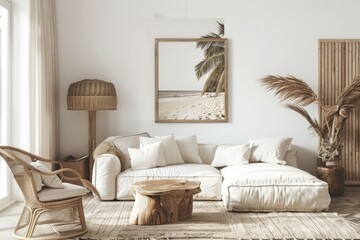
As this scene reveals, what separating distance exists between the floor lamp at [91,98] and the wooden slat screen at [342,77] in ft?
9.16

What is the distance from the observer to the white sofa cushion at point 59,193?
183 inches

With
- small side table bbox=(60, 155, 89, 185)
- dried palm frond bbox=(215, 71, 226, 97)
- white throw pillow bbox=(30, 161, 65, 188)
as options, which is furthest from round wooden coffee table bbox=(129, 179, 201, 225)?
dried palm frond bbox=(215, 71, 226, 97)

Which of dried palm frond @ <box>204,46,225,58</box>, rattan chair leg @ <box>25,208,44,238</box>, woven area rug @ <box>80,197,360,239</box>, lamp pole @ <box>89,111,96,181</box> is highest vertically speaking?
dried palm frond @ <box>204,46,225,58</box>

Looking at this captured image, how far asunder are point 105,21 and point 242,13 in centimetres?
182

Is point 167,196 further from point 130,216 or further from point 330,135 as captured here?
point 330,135

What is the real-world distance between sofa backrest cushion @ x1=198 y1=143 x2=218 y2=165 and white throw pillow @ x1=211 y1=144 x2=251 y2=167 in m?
0.10

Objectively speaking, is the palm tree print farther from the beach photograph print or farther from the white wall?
the white wall

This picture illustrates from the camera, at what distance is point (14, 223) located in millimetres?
5355

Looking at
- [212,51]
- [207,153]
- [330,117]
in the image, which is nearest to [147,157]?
[207,153]

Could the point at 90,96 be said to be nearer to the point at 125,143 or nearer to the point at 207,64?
the point at 125,143

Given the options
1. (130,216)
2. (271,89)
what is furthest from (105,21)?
(130,216)

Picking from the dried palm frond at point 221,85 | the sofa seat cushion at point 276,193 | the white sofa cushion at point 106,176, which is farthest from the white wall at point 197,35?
the sofa seat cushion at point 276,193

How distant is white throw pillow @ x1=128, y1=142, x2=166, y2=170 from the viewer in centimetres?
658

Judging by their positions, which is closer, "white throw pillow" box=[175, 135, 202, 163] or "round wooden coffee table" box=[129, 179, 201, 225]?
"round wooden coffee table" box=[129, 179, 201, 225]
